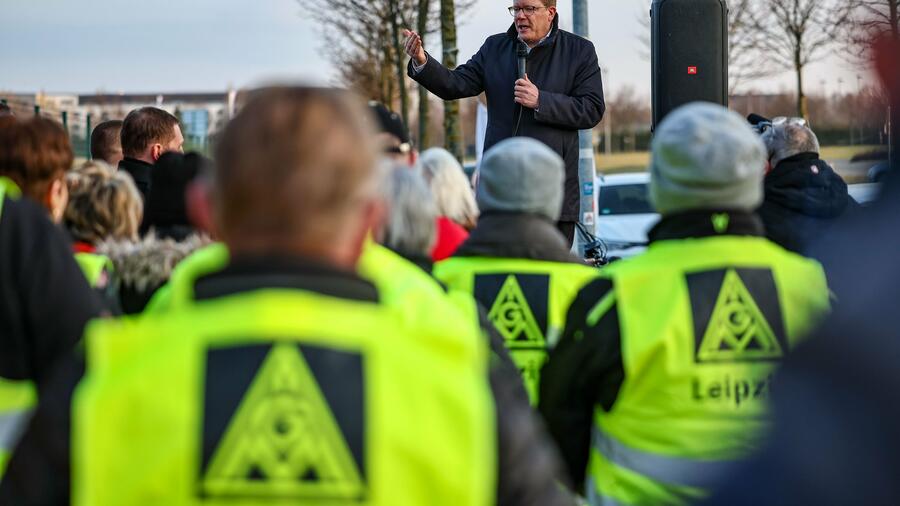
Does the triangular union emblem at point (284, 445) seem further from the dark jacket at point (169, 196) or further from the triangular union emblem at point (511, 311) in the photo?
the dark jacket at point (169, 196)

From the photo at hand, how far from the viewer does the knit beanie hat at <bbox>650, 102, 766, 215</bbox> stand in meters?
3.22

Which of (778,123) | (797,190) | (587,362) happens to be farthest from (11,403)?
(778,123)

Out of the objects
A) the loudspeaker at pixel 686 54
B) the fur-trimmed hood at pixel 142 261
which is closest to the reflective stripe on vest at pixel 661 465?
the fur-trimmed hood at pixel 142 261

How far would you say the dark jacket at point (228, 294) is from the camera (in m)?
1.81

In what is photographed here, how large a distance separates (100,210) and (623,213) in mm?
11733

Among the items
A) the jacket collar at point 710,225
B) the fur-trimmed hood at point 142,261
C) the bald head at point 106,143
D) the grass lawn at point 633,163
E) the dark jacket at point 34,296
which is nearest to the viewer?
the jacket collar at point 710,225

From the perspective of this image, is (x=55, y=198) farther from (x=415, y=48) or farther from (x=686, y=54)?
(x=686, y=54)

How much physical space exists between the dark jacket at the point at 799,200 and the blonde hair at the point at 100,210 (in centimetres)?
294

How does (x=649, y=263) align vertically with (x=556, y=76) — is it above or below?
below

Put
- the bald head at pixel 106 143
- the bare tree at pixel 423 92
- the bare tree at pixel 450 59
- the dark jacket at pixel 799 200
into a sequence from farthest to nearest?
1. the bare tree at pixel 423 92
2. the bare tree at pixel 450 59
3. the bald head at pixel 106 143
4. the dark jacket at pixel 799 200

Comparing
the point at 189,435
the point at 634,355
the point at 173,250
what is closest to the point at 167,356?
the point at 189,435

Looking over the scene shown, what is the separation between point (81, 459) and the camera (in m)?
1.82

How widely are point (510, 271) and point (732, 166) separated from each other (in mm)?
1048

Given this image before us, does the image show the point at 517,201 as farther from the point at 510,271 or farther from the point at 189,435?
the point at 189,435
